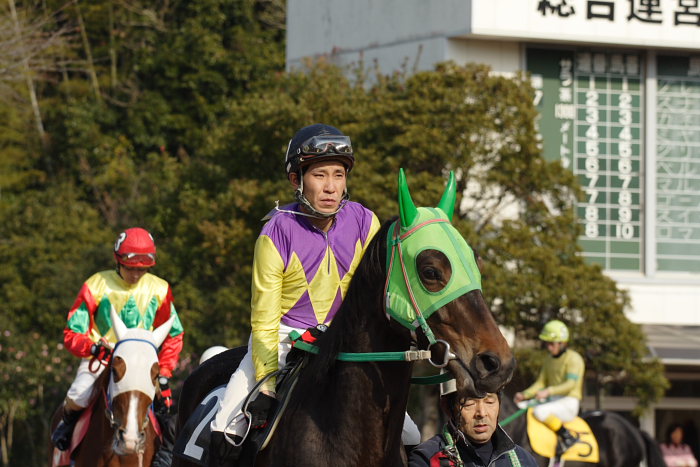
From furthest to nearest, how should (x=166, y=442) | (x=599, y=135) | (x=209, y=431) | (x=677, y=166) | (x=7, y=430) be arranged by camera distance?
(x=7, y=430)
(x=677, y=166)
(x=599, y=135)
(x=166, y=442)
(x=209, y=431)

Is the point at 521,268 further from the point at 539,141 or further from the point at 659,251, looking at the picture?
the point at 659,251

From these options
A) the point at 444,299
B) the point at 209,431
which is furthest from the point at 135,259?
the point at 444,299

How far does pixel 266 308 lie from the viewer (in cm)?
562

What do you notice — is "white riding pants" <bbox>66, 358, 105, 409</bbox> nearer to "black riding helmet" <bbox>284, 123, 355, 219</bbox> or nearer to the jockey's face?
the jockey's face

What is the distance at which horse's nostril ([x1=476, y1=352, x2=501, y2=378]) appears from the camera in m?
4.69

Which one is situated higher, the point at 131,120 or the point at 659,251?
the point at 131,120

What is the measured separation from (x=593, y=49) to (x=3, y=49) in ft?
34.2

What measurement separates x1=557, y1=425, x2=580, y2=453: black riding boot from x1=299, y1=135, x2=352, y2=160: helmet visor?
8911 mm

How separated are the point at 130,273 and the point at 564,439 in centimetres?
613

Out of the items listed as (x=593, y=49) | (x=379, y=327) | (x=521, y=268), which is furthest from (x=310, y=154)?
(x=593, y=49)

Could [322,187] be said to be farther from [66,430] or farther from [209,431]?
[66,430]

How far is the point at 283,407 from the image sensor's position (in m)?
5.47

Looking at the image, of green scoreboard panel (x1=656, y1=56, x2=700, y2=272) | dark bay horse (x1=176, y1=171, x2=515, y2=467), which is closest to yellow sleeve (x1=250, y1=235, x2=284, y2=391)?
dark bay horse (x1=176, y1=171, x2=515, y2=467)

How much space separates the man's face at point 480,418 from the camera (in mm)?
5410
